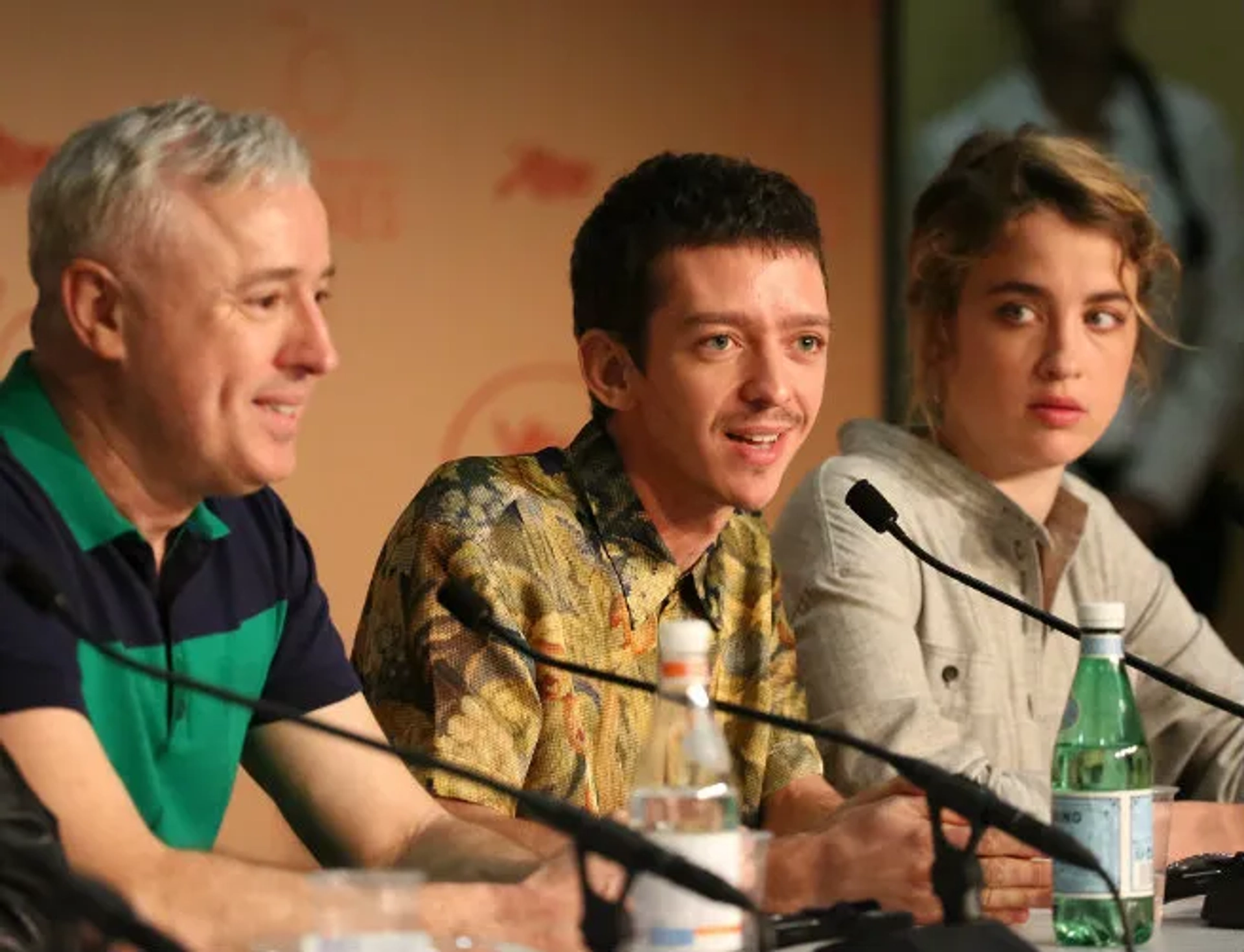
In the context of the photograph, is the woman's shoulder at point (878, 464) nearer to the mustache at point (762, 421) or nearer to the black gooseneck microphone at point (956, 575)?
the mustache at point (762, 421)

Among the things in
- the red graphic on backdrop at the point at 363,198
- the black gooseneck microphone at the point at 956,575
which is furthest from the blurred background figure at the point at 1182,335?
the black gooseneck microphone at the point at 956,575

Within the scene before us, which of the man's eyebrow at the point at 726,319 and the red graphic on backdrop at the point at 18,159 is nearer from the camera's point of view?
the man's eyebrow at the point at 726,319

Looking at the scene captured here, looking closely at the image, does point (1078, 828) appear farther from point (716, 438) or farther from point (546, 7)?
point (546, 7)

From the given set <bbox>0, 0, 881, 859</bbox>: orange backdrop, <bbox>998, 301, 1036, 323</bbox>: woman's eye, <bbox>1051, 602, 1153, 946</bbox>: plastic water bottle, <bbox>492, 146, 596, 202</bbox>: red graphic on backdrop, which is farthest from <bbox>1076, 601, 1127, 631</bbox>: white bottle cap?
<bbox>492, 146, 596, 202</bbox>: red graphic on backdrop

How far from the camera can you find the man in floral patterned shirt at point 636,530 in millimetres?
2113

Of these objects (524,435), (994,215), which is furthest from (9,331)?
(994,215)

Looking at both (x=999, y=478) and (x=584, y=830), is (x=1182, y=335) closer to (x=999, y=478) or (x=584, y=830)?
(x=999, y=478)

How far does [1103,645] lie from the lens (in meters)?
1.82

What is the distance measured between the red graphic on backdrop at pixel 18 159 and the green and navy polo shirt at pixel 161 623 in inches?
55.0

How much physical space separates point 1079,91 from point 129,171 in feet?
8.18

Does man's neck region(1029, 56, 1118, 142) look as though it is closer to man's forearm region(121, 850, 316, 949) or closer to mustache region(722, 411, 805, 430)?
mustache region(722, 411, 805, 430)

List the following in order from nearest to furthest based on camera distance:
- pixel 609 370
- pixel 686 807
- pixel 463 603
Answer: pixel 686 807
pixel 463 603
pixel 609 370

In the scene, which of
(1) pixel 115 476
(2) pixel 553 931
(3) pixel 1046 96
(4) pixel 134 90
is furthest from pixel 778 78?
(2) pixel 553 931

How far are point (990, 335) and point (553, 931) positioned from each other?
1375mm
